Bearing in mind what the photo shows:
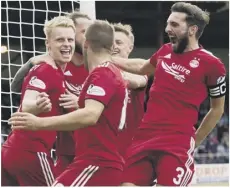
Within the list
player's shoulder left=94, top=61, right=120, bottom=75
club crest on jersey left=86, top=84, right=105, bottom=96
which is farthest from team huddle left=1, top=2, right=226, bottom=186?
club crest on jersey left=86, top=84, right=105, bottom=96

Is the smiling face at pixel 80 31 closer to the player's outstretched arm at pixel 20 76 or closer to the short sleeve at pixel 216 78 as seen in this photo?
the player's outstretched arm at pixel 20 76

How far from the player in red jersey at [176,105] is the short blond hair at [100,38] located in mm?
955

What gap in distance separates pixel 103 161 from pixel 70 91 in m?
1.20

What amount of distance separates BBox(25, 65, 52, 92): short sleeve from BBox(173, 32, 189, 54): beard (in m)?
1.09

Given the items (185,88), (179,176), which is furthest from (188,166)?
(185,88)

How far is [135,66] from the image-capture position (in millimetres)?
5387

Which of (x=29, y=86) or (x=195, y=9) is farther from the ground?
(x=195, y=9)

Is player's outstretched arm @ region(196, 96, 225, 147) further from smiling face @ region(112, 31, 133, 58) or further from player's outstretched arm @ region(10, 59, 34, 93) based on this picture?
player's outstretched arm @ region(10, 59, 34, 93)

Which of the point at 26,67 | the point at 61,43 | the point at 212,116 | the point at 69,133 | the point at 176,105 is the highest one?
the point at 61,43

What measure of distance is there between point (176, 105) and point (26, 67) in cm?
131

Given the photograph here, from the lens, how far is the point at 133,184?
15.8ft

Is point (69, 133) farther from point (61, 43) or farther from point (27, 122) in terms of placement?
point (27, 122)

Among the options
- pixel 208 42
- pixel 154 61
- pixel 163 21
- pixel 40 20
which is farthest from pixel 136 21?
pixel 154 61

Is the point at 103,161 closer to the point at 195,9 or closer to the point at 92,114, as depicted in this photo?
the point at 92,114
